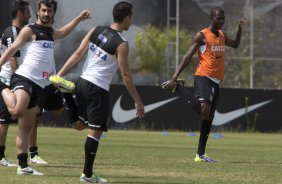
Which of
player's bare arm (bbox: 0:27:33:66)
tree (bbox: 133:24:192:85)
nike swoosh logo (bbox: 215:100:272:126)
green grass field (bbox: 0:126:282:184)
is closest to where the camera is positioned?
player's bare arm (bbox: 0:27:33:66)

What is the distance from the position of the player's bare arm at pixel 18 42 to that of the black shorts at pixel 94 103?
113cm

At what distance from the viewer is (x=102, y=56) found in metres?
11.9

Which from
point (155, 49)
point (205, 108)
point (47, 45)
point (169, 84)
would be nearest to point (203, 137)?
point (205, 108)

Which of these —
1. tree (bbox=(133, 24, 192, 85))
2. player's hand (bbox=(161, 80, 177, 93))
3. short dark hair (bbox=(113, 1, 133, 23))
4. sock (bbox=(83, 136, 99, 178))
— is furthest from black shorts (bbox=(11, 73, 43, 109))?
tree (bbox=(133, 24, 192, 85))

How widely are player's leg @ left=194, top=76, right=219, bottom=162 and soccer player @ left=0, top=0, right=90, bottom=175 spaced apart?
173 inches

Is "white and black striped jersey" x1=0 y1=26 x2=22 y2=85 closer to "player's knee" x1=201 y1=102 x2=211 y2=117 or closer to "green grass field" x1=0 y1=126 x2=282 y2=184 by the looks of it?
"green grass field" x1=0 y1=126 x2=282 y2=184

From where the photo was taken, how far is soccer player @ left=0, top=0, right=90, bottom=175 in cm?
1266

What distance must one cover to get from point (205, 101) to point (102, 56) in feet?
16.5

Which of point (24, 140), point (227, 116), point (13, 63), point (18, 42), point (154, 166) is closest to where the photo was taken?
point (18, 42)

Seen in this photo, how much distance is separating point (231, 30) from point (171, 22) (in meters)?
5.22

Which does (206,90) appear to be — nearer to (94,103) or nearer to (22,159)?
(22,159)

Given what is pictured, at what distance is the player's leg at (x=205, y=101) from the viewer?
16625mm

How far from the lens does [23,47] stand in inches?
510

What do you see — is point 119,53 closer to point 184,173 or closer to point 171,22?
point 184,173
